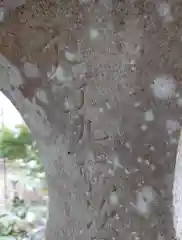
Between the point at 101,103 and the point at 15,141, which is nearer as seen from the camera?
the point at 101,103

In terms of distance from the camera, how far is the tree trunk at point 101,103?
842 millimetres

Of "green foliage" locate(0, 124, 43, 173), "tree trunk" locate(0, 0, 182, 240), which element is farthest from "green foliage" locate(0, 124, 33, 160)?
"tree trunk" locate(0, 0, 182, 240)

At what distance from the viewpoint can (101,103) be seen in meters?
0.90

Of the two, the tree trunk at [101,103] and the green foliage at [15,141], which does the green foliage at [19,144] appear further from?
the tree trunk at [101,103]

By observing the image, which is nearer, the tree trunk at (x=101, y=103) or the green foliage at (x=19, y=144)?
the tree trunk at (x=101, y=103)

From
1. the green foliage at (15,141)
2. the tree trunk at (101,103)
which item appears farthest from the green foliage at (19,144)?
the tree trunk at (101,103)

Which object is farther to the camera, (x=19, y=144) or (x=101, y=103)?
(x=19, y=144)

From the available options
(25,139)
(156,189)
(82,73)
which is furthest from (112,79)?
(25,139)

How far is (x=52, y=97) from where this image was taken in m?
0.94

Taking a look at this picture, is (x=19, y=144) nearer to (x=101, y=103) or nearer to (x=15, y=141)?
(x=15, y=141)

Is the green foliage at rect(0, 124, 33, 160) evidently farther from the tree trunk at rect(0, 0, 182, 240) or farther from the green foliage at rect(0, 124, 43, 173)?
the tree trunk at rect(0, 0, 182, 240)

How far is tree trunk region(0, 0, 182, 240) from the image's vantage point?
84cm

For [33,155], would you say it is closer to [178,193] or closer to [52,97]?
[52,97]

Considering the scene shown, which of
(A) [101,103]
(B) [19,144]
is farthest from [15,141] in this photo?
(A) [101,103]
